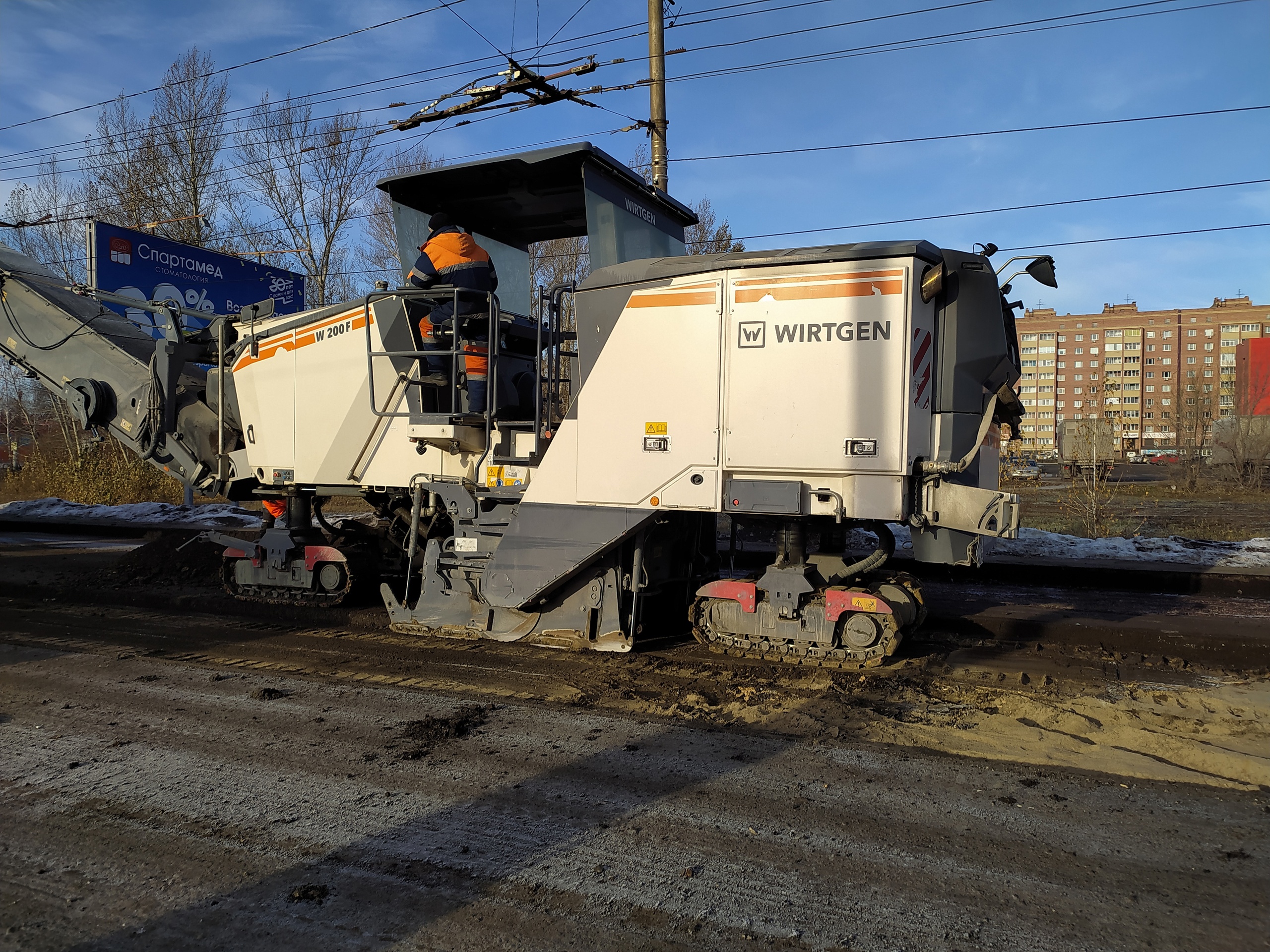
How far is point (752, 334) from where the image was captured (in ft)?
16.5

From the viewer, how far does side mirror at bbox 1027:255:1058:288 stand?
508 cm

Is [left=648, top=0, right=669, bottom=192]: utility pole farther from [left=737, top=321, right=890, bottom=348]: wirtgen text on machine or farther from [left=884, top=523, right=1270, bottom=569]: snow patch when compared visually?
[left=737, top=321, right=890, bottom=348]: wirtgen text on machine

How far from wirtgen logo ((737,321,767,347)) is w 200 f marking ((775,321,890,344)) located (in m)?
0.08

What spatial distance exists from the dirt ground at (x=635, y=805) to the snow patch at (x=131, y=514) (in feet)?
32.4

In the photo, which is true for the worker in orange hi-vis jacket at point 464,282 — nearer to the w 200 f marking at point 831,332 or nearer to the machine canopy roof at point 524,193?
the machine canopy roof at point 524,193

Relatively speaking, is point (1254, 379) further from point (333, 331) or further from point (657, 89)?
point (333, 331)

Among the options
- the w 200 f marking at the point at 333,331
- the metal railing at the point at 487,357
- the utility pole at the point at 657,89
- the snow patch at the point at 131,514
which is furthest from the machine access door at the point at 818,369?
the snow patch at the point at 131,514

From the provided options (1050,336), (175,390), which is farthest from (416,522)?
(1050,336)

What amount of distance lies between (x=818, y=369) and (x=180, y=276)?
17.8 meters

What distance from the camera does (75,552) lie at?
11695 mm

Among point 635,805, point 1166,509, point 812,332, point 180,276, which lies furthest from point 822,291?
point 1166,509

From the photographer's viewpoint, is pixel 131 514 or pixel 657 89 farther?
pixel 131 514

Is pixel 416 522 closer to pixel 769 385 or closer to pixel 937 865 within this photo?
pixel 769 385

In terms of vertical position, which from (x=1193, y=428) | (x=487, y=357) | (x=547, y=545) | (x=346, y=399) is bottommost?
(x=547, y=545)
